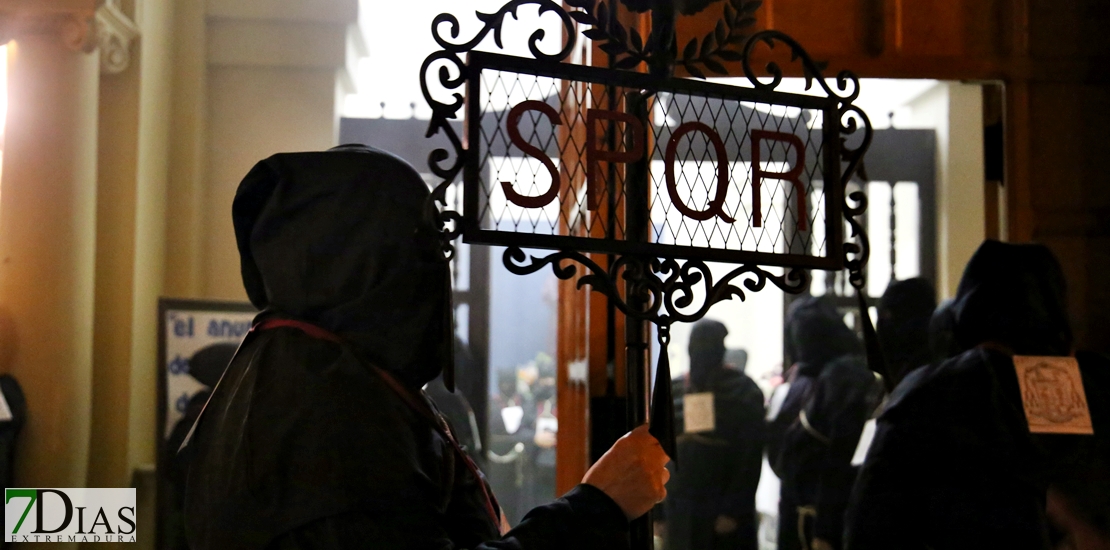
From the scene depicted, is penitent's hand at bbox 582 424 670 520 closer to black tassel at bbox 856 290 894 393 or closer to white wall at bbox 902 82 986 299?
black tassel at bbox 856 290 894 393

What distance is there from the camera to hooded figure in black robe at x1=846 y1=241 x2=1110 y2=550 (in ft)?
4.75

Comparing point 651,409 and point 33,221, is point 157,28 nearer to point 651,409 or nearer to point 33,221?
point 33,221

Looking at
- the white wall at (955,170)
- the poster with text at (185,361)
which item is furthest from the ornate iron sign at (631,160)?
the poster with text at (185,361)

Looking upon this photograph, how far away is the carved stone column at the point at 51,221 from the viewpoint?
2.13m

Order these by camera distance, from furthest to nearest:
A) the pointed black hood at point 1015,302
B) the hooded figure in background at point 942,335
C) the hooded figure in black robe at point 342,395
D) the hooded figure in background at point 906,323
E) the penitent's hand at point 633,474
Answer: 1. the hooded figure in background at point 906,323
2. the hooded figure in background at point 942,335
3. the pointed black hood at point 1015,302
4. the penitent's hand at point 633,474
5. the hooded figure in black robe at point 342,395

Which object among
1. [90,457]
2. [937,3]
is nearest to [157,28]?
[90,457]

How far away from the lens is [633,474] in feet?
2.84

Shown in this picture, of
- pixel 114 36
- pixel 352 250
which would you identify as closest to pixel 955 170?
pixel 352 250

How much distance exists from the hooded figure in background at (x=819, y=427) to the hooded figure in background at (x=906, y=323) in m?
0.23

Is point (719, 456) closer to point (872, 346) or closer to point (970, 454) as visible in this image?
point (970, 454)

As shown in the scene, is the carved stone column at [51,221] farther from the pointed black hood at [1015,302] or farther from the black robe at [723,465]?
the pointed black hood at [1015,302]

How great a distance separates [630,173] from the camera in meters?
0.90

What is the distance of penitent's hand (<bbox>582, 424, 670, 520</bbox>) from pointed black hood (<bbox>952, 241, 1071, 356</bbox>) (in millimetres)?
947

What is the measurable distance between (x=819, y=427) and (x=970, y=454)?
3.78 feet
